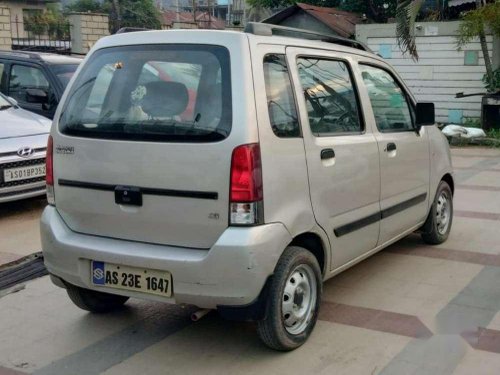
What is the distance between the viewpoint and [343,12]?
18078 mm

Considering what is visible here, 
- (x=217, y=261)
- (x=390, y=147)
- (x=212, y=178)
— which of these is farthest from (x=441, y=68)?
(x=217, y=261)

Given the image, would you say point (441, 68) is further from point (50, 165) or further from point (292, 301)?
point (50, 165)

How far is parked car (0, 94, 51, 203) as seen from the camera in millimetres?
6820

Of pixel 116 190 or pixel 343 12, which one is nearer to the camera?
pixel 116 190

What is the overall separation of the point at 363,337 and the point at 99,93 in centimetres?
220

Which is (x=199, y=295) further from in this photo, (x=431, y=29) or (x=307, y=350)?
(x=431, y=29)

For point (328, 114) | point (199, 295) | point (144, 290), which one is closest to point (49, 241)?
point (144, 290)

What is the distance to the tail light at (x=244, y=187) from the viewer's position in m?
3.31

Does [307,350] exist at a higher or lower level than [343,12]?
lower

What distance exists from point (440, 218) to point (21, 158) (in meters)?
4.40

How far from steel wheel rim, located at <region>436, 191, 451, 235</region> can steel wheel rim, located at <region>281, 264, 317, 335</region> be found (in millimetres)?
2328

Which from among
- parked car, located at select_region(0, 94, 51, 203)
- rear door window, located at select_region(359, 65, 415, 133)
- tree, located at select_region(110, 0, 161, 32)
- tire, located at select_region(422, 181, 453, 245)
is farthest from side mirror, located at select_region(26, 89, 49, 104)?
tree, located at select_region(110, 0, 161, 32)

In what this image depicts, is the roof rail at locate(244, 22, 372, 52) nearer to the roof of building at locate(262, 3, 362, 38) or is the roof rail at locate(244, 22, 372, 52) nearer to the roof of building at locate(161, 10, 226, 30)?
the roof of building at locate(262, 3, 362, 38)

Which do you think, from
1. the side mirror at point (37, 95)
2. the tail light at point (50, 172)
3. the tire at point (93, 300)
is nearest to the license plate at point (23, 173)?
the side mirror at point (37, 95)
